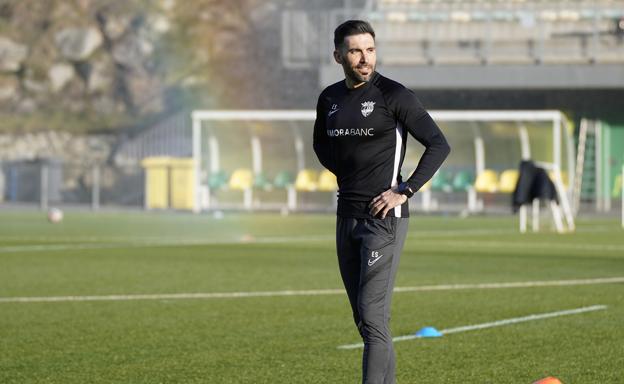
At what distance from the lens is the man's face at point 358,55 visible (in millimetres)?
6898

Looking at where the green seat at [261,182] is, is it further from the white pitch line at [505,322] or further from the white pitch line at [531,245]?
the white pitch line at [505,322]

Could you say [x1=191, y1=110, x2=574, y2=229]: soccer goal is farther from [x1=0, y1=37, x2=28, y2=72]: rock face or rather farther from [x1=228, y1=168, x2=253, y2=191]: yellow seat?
[x1=0, y1=37, x2=28, y2=72]: rock face

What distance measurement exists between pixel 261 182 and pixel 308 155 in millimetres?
1803

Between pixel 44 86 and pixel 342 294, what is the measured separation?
6881 centimetres

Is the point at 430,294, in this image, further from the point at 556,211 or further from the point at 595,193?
the point at 595,193

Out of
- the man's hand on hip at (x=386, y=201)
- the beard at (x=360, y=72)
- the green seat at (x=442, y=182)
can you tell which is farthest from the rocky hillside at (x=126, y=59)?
the man's hand on hip at (x=386, y=201)

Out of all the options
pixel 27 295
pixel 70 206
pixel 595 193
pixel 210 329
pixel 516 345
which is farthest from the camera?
pixel 70 206

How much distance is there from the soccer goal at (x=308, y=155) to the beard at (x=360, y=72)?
3100 centimetres

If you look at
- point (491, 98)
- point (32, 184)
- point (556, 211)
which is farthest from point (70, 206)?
point (556, 211)

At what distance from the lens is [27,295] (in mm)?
13844

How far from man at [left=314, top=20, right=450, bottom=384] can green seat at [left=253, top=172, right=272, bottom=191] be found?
34.6m

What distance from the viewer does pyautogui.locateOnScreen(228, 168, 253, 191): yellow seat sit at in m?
41.4

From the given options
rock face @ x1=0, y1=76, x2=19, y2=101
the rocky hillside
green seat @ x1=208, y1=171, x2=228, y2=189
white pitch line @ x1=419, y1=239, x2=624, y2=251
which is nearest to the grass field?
white pitch line @ x1=419, y1=239, x2=624, y2=251

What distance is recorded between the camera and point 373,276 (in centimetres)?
711
